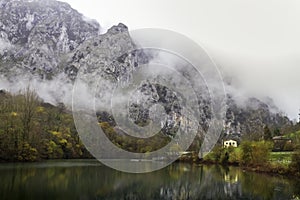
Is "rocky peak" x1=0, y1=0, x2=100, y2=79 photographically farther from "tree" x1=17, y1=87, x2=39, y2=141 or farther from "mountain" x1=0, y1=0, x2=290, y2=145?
"tree" x1=17, y1=87, x2=39, y2=141

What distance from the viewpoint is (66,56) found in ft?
480

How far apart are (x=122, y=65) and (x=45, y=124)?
76996 millimetres

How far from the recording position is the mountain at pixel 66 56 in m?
115

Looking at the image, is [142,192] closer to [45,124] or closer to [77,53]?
[45,124]

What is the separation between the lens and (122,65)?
13275cm

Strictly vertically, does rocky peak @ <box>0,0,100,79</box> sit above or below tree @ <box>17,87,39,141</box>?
above

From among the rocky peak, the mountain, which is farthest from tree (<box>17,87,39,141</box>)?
the rocky peak

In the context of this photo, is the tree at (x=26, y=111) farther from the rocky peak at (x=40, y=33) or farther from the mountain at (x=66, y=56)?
the rocky peak at (x=40, y=33)

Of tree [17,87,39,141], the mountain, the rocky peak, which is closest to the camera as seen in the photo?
tree [17,87,39,141]

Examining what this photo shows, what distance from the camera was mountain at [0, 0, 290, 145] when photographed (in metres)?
115

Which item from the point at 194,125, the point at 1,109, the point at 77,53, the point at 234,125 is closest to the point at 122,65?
the point at 77,53

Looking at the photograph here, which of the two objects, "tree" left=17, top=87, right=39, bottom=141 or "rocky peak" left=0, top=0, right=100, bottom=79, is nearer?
"tree" left=17, top=87, right=39, bottom=141

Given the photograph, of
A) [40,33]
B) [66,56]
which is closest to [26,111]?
[40,33]

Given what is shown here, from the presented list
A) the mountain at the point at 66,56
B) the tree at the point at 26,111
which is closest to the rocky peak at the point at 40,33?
the mountain at the point at 66,56
